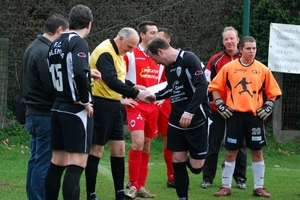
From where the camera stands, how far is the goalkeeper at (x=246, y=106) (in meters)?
8.32

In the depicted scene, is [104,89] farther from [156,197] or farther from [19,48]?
[19,48]

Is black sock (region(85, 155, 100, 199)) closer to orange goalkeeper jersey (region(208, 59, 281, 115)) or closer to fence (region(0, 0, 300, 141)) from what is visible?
orange goalkeeper jersey (region(208, 59, 281, 115))

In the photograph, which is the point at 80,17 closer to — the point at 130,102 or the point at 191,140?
the point at 191,140

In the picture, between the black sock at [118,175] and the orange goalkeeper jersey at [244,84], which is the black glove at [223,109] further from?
the black sock at [118,175]

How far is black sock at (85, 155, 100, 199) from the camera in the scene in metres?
7.66

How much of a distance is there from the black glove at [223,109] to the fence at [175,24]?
475 centimetres

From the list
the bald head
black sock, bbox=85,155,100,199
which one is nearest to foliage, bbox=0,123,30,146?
black sock, bbox=85,155,100,199

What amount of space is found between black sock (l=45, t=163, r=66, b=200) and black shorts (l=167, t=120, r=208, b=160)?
1448mm

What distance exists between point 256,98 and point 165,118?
1240 mm

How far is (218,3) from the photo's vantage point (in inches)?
524

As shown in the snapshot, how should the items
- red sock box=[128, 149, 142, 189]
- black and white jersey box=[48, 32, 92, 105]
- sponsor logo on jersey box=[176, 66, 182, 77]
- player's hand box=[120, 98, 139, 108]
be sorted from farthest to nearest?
player's hand box=[120, 98, 139, 108], red sock box=[128, 149, 142, 189], sponsor logo on jersey box=[176, 66, 182, 77], black and white jersey box=[48, 32, 92, 105]

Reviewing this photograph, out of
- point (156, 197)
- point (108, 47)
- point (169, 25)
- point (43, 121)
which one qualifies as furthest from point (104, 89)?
point (169, 25)

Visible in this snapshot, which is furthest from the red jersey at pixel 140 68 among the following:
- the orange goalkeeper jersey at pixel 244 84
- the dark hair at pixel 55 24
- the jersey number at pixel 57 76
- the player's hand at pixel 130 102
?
the jersey number at pixel 57 76

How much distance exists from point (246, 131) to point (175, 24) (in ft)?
17.5
